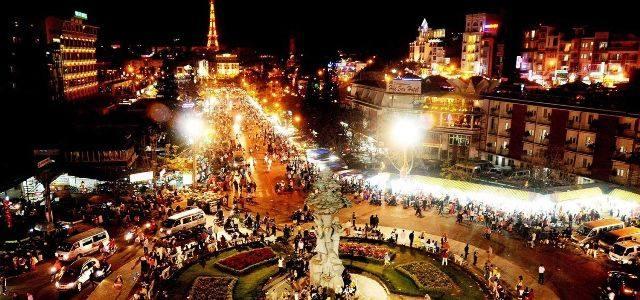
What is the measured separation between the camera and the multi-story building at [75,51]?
212 ft

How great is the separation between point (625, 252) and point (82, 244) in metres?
29.3

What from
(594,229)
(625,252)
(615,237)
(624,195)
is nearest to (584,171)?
(624,195)

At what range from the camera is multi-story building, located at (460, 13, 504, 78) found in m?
77.8

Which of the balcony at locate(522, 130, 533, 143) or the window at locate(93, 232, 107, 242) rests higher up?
the balcony at locate(522, 130, 533, 143)

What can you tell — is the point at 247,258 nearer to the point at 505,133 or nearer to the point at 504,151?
the point at 504,151

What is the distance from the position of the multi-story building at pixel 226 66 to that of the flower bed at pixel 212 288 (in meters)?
179

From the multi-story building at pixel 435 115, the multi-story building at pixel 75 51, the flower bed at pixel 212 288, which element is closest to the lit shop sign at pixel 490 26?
the multi-story building at pixel 435 115

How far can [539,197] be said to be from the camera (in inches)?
1293

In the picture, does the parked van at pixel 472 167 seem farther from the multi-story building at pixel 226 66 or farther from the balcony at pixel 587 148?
the multi-story building at pixel 226 66

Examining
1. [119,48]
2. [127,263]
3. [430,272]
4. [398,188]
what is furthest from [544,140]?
[119,48]

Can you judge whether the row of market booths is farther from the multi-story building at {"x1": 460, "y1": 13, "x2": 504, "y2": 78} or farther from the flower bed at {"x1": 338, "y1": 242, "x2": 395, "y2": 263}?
the multi-story building at {"x1": 460, "y1": 13, "x2": 504, "y2": 78}

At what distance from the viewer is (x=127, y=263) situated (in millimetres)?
25484

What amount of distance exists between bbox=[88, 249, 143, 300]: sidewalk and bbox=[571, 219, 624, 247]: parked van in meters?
25.4

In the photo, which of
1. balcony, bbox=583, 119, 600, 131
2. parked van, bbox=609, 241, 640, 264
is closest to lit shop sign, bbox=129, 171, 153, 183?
parked van, bbox=609, 241, 640, 264
